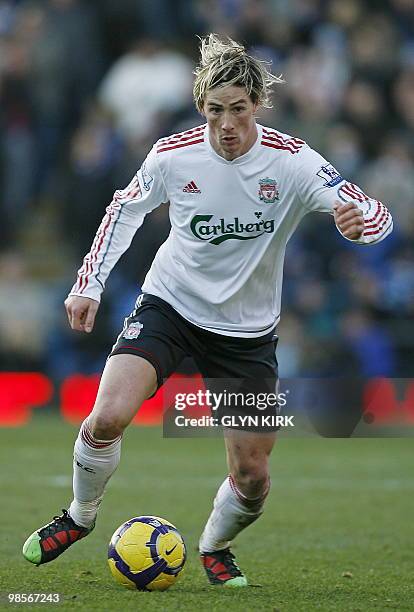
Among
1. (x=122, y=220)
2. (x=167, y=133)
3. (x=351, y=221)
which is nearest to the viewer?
(x=351, y=221)

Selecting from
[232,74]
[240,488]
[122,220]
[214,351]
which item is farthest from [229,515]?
[232,74]

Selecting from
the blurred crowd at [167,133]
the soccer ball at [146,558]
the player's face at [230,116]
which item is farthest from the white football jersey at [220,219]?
the blurred crowd at [167,133]

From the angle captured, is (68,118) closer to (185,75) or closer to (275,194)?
(185,75)

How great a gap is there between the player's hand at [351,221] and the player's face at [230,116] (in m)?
0.64

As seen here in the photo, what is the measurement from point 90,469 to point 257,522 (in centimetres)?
A: 292

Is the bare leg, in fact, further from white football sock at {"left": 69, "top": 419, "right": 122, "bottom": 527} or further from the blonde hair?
the blonde hair

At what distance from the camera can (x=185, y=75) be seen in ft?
51.3

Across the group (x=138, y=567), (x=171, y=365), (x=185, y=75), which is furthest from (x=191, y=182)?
(x=185, y=75)

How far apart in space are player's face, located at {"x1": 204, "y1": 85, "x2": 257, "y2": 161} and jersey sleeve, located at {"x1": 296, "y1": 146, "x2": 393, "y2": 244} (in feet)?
1.08

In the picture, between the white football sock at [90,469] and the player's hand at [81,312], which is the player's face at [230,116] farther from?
the white football sock at [90,469]

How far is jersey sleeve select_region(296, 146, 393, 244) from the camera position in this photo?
5.91m

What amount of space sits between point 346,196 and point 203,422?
4010 millimetres

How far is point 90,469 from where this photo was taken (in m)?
6.12

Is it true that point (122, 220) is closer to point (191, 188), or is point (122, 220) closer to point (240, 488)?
point (191, 188)
